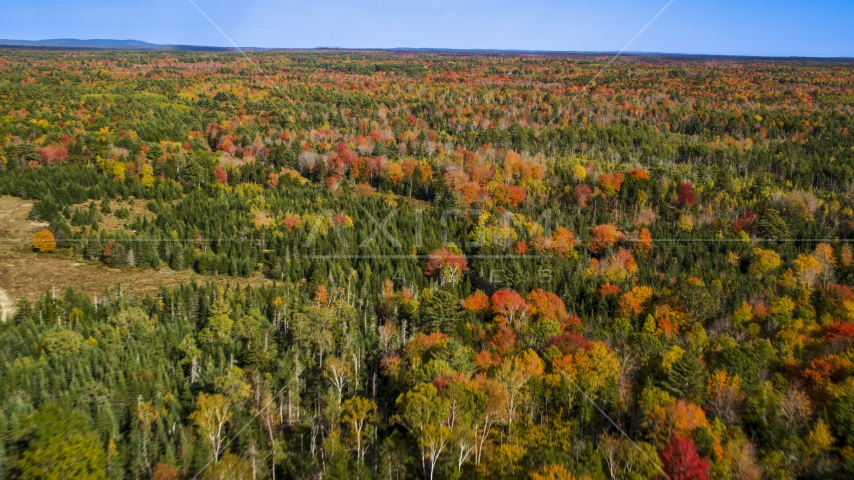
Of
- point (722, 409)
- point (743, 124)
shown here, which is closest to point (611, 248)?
point (722, 409)

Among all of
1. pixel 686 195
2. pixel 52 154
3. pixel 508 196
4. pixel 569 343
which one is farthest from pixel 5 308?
pixel 686 195


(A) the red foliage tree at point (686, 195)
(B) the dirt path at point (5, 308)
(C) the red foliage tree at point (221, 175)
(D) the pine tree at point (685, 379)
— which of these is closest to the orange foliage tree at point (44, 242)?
(B) the dirt path at point (5, 308)

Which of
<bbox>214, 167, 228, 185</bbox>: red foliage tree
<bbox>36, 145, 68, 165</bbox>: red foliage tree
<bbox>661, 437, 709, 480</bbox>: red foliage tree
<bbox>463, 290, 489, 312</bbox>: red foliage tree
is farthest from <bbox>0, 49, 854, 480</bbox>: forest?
<bbox>214, 167, 228, 185</bbox>: red foliage tree

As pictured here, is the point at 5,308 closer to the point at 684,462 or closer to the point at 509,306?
the point at 509,306

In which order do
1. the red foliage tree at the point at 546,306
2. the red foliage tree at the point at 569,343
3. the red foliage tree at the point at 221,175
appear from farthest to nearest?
the red foliage tree at the point at 221,175 < the red foliage tree at the point at 546,306 < the red foliage tree at the point at 569,343

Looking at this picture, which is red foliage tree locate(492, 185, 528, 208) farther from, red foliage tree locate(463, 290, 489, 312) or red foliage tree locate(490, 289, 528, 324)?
red foliage tree locate(490, 289, 528, 324)

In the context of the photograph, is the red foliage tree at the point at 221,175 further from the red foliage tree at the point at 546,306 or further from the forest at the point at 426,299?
the red foliage tree at the point at 546,306
